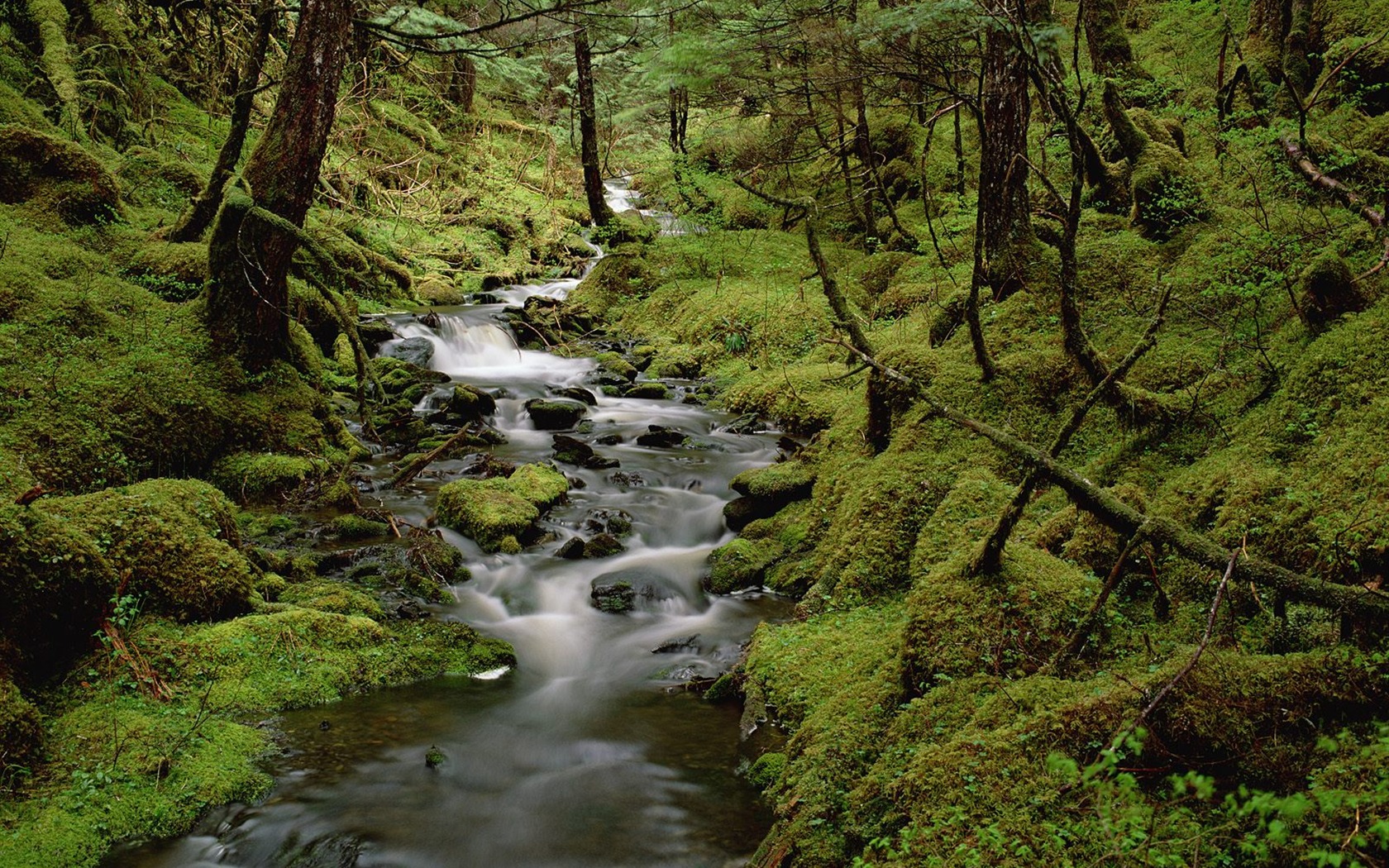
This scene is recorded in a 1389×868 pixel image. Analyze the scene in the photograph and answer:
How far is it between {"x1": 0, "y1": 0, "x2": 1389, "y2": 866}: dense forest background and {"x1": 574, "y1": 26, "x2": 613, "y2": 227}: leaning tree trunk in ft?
13.2

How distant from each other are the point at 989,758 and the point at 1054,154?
11296mm

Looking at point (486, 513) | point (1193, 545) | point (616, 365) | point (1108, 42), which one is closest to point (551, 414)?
Result: point (616, 365)

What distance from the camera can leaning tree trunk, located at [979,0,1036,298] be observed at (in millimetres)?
6359

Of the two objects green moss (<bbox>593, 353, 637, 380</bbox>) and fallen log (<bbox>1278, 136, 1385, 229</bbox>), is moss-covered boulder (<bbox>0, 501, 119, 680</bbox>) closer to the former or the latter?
fallen log (<bbox>1278, 136, 1385, 229</bbox>)

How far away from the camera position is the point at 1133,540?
298 cm

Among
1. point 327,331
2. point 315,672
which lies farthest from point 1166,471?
point 327,331

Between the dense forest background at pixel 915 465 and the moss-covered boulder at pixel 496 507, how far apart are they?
64 cm

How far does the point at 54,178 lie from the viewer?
8.30 meters

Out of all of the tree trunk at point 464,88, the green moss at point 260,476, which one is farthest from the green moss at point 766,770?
the tree trunk at point 464,88

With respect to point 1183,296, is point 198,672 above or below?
below

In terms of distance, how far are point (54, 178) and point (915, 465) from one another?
9.67m

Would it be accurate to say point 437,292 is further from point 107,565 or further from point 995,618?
point 995,618

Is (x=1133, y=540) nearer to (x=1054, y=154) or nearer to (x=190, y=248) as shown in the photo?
(x=190, y=248)

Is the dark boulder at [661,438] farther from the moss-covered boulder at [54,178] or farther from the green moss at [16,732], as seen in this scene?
the green moss at [16,732]
